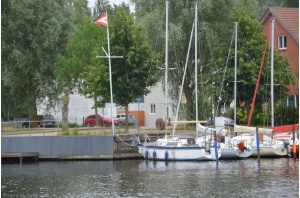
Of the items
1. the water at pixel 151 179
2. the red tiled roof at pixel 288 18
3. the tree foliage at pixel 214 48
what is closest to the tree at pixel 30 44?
the tree foliage at pixel 214 48

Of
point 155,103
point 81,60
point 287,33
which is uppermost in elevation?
point 287,33

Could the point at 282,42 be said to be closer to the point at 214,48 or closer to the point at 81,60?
the point at 214,48

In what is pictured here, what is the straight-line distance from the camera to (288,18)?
254ft

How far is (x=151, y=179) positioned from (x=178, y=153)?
10619 mm

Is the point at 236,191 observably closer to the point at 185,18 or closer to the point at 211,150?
the point at 211,150

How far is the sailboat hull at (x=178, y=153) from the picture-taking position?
5706cm

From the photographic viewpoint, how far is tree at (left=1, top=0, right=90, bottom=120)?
72125mm

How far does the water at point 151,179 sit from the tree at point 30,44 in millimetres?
16597

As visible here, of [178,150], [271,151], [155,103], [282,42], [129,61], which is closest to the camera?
[178,150]

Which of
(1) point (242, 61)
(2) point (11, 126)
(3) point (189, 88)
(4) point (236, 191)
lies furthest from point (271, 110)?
(4) point (236, 191)

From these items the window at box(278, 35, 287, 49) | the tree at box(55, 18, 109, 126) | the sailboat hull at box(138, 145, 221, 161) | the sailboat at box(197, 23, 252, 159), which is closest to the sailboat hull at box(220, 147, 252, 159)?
the sailboat at box(197, 23, 252, 159)

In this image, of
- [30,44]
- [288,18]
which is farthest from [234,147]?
[30,44]

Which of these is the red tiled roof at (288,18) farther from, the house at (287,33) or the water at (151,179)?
the water at (151,179)

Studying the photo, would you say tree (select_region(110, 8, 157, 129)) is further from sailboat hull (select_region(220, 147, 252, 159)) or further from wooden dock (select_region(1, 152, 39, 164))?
sailboat hull (select_region(220, 147, 252, 159))
